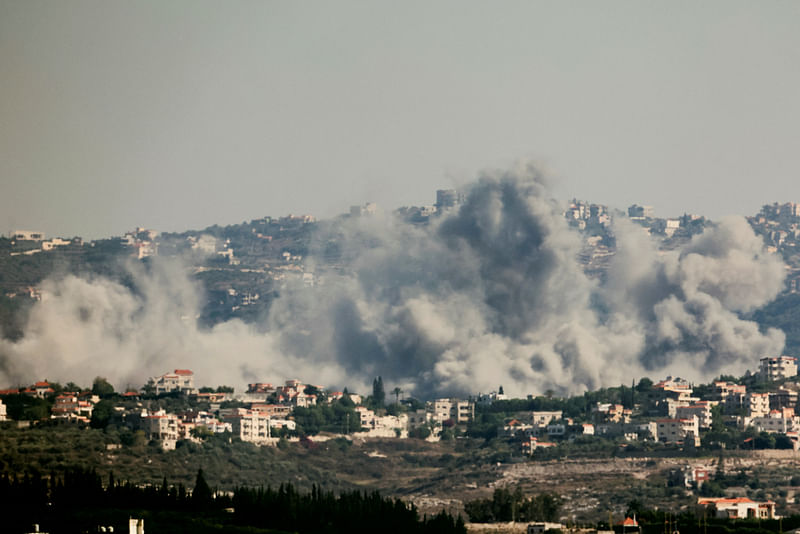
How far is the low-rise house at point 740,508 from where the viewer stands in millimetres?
83312

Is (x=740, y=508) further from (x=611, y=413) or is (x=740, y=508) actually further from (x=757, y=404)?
(x=757, y=404)

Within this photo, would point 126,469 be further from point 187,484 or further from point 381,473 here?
point 381,473

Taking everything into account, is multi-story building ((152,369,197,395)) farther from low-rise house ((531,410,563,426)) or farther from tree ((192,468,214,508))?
tree ((192,468,214,508))

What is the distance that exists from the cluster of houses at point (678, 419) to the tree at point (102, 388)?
2142cm

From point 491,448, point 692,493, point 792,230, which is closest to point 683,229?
point 792,230

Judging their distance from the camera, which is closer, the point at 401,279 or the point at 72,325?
the point at 72,325

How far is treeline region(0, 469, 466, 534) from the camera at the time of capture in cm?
6825

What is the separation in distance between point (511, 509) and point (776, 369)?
47826 millimetres

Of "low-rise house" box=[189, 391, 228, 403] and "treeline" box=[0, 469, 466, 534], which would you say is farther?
"low-rise house" box=[189, 391, 228, 403]

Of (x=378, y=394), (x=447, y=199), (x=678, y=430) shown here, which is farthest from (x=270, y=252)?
(x=678, y=430)

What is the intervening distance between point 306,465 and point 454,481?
8270 mm

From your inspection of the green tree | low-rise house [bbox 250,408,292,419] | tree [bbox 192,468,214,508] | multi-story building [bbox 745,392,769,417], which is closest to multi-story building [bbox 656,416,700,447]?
multi-story building [bbox 745,392,769,417]

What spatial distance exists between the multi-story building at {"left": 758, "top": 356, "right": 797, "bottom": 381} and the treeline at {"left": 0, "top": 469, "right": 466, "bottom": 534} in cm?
5588

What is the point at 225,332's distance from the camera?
155 meters
